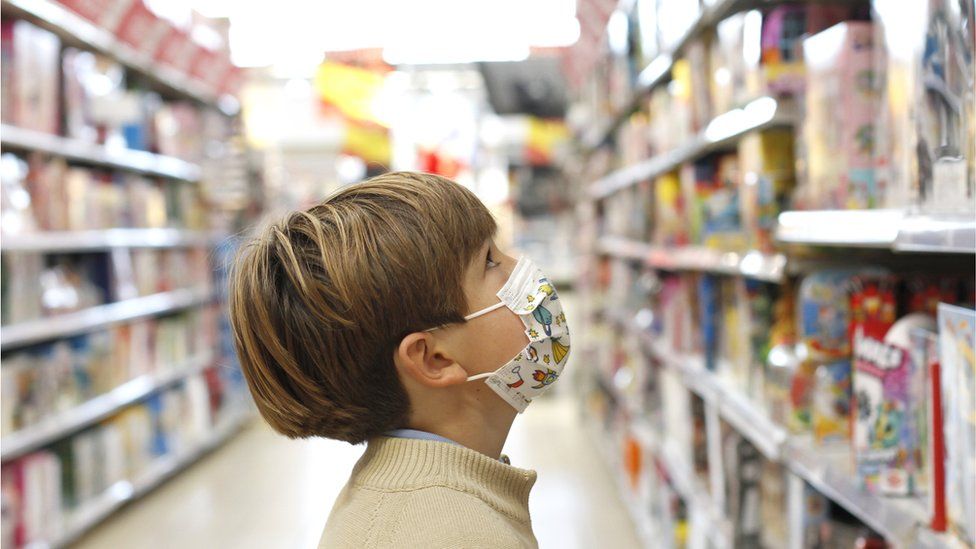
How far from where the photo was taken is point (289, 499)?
482cm

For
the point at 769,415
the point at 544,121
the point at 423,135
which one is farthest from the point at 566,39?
the point at 769,415

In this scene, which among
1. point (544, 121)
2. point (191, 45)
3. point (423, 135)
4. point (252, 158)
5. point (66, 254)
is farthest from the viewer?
point (423, 135)

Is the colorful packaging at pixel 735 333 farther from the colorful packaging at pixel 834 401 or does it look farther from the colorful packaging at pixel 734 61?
the colorful packaging at pixel 834 401

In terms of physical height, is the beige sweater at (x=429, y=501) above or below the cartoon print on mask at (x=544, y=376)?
below

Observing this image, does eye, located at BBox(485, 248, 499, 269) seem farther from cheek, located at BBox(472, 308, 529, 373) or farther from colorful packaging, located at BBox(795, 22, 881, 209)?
colorful packaging, located at BBox(795, 22, 881, 209)

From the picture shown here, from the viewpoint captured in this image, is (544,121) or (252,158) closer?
(252,158)

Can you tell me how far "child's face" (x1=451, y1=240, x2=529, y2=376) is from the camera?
125cm

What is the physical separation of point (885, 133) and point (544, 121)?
28.9 feet

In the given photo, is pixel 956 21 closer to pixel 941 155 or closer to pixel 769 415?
pixel 941 155

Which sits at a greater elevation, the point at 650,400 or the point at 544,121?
the point at 544,121

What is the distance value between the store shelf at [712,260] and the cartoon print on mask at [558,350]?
31.2 inches

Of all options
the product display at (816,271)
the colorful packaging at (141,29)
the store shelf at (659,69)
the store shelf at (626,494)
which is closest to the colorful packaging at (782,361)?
the product display at (816,271)

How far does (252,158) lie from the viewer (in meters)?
7.36

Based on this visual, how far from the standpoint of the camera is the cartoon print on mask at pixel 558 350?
1323 millimetres
